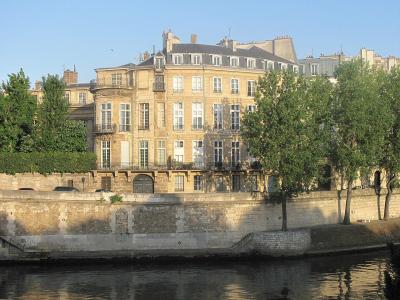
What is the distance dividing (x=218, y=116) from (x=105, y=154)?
1100 centimetres

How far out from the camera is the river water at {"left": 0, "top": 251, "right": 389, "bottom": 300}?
36.2 meters

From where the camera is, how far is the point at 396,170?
54812 mm

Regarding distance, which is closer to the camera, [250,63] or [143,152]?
[143,152]

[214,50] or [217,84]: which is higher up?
[214,50]

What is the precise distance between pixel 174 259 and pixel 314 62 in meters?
39.7

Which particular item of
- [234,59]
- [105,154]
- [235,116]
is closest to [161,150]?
[105,154]

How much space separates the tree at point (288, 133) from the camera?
48.9m

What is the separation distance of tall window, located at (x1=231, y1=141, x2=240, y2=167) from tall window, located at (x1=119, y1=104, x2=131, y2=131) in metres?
9.87

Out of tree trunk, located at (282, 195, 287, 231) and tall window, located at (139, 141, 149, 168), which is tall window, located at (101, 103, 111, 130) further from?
tree trunk, located at (282, 195, 287, 231)

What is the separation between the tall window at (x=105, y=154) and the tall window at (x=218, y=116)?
1004 cm

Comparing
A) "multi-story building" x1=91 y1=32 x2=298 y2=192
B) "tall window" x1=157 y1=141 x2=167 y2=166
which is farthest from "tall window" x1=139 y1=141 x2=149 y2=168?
"tall window" x1=157 y1=141 x2=167 y2=166

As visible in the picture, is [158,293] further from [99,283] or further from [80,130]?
[80,130]

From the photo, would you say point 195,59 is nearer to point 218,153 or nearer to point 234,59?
point 234,59

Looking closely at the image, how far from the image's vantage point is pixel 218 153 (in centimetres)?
6162
